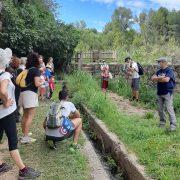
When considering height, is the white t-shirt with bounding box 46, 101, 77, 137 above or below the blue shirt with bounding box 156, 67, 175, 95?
below

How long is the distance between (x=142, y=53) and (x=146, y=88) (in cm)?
1057

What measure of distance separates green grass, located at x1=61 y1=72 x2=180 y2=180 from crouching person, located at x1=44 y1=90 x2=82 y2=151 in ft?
3.52

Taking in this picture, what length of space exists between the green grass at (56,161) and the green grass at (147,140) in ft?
3.19

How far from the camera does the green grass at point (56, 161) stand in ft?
22.6

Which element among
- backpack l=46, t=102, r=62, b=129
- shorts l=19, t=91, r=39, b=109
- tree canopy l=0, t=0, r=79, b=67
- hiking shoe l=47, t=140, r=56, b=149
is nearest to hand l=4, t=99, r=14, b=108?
backpack l=46, t=102, r=62, b=129

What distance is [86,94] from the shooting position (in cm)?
1455

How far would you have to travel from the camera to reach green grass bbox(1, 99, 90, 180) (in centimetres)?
689

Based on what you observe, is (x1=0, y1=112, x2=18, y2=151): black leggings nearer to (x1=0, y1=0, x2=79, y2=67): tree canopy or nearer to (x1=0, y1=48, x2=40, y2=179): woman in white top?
(x1=0, y1=48, x2=40, y2=179): woman in white top

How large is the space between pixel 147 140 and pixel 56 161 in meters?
1.96

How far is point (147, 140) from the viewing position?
8.48 meters

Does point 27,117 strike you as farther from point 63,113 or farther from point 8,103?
point 8,103

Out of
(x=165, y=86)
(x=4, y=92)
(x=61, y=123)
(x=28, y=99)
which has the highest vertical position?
(x=4, y=92)

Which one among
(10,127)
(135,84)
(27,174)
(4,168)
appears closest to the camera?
(10,127)

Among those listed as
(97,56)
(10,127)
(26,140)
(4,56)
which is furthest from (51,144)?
(97,56)
